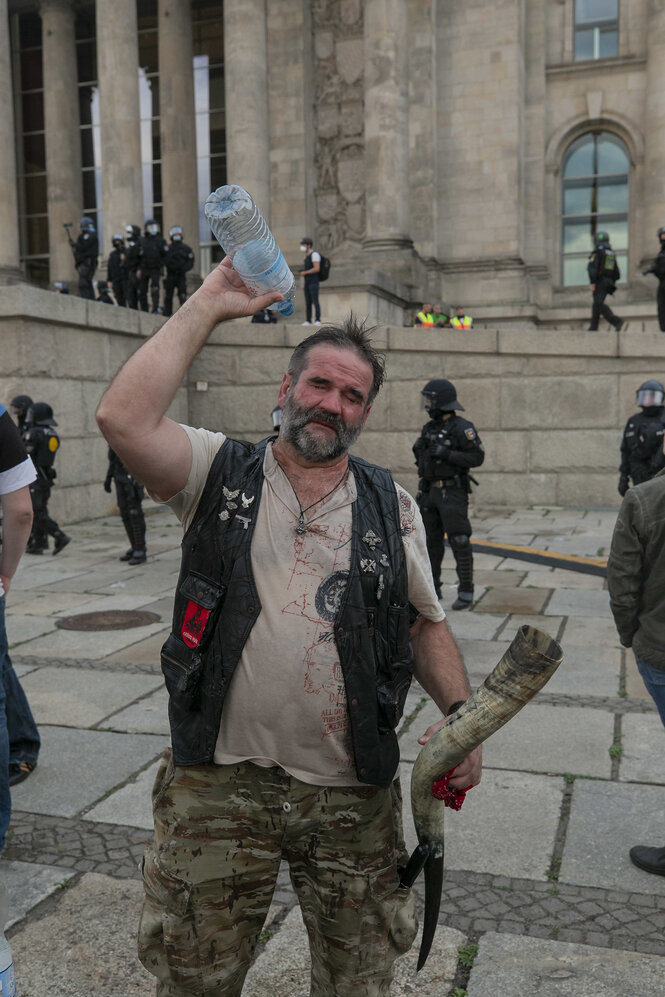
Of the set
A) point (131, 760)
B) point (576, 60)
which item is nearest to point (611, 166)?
point (576, 60)

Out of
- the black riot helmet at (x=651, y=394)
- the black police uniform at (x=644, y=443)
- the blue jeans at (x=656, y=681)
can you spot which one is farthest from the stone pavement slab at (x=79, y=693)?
the black riot helmet at (x=651, y=394)

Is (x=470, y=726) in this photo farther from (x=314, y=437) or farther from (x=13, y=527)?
(x=13, y=527)

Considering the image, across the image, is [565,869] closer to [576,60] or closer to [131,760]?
[131,760]

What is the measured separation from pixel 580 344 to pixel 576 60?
14.9m

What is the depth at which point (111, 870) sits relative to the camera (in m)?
3.46

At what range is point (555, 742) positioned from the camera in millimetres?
4746

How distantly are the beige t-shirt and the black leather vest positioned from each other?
0.02 m

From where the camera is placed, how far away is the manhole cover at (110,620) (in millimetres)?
7379

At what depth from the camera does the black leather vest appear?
208 cm

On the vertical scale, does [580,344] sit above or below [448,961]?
above

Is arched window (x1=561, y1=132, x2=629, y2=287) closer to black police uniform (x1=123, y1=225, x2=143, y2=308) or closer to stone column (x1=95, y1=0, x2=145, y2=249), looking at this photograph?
stone column (x1=95, y1=0, x2=145, y2=249)

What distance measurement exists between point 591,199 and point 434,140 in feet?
16.6

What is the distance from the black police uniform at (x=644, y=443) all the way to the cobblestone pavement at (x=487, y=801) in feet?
10.6

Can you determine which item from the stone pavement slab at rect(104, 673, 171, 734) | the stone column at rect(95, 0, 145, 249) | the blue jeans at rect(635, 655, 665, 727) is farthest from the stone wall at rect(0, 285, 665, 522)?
the blue jeans at rect(635, 655, 665, 727)
